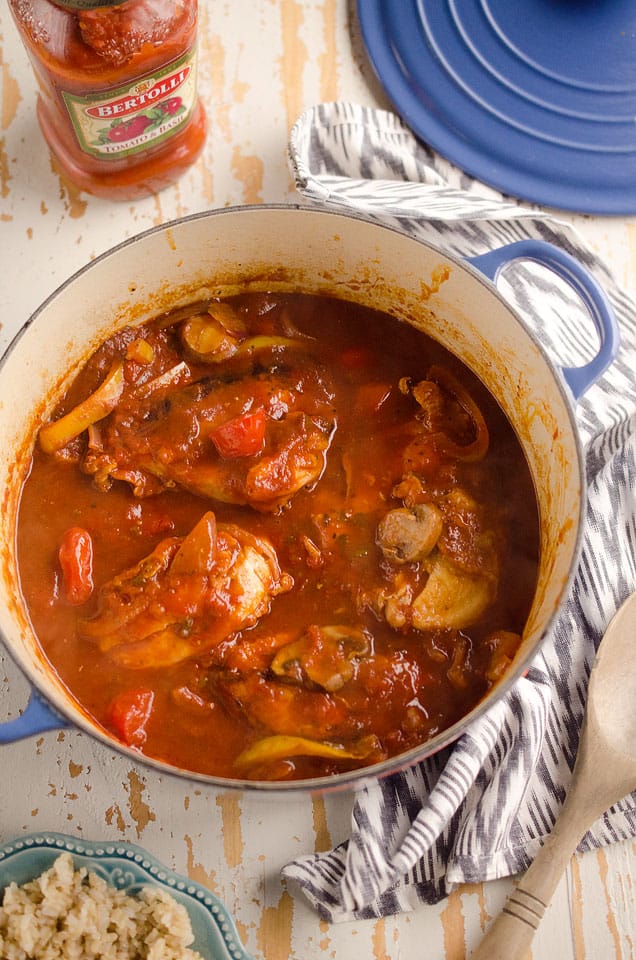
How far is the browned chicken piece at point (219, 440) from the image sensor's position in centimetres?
242

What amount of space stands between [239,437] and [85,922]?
1193 millimetres

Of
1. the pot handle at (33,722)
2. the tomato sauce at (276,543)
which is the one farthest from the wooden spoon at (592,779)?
the pot handle at (33,722)

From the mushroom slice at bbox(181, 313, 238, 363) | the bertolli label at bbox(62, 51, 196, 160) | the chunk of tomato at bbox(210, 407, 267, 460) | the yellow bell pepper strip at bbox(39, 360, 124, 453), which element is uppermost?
the bertolli label at bbox(62, 51, 196, 160)

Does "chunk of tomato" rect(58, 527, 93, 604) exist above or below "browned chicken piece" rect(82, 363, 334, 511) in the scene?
below

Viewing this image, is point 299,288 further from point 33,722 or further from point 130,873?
point 130,873

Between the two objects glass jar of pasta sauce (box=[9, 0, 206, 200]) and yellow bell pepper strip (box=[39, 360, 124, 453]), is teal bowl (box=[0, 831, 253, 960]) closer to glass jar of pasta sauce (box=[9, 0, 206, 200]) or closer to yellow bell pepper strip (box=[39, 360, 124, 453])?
yellow bell pepper strip (box=[39, 360, 124, 453])

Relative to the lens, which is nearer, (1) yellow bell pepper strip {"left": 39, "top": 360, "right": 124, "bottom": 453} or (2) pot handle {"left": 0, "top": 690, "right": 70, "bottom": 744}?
(2) pot handle {"left": 0, "top": 690, "right": 70, "bottom": 744}

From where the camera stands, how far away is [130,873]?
7.55ft

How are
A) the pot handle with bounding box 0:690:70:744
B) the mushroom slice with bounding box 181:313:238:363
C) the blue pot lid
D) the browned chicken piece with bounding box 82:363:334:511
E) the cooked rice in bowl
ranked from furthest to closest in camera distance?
the blue pot lid → the mushroom slice with bounding box 181:313:238:363 → the browned chicken piece with bounding box 82:363:334:511 → the cooked rice in bowl → the pot handle with bounding box 0:690:70:744

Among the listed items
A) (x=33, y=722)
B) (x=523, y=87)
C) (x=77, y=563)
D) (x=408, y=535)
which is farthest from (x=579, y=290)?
(x=33, y=722)

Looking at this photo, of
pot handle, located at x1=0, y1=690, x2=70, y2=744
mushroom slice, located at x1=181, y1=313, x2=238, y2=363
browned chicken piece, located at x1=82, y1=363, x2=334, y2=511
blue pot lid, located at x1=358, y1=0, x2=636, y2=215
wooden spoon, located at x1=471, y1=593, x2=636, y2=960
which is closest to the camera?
pot handle, located at x1=0, y1=690, x2=70, y2=744

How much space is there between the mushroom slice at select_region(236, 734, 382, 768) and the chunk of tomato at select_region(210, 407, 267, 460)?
704 mm

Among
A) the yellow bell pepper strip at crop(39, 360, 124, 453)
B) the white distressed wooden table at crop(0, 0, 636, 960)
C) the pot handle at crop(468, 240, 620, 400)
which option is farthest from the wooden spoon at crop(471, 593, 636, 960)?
the yellow bell pepper strip at crop(39, 360, 124, 453)

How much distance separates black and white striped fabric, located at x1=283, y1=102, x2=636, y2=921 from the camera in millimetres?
2355
